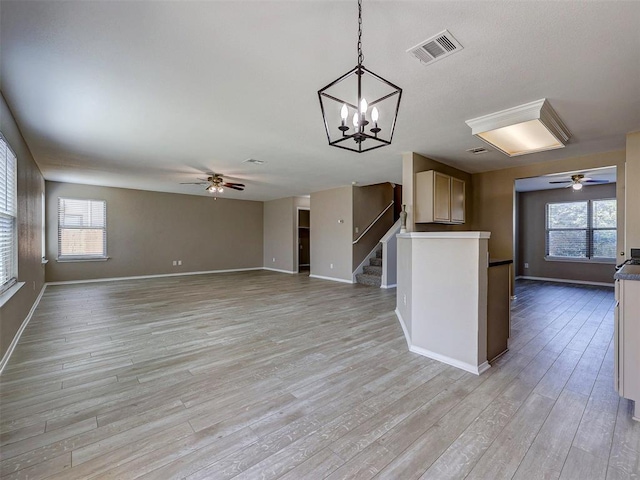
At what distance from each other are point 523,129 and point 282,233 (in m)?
7.44

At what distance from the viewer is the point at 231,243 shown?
9.99 metres

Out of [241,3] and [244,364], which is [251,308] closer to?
[244,364]

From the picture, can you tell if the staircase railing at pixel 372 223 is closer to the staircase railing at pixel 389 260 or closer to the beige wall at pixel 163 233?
the staircase railing at pixel 389 260

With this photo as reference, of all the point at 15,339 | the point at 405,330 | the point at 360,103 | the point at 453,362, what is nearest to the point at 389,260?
the point at 405,330

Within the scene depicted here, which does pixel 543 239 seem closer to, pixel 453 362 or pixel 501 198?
pixel 501 198

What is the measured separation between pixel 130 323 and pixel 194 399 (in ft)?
8.20

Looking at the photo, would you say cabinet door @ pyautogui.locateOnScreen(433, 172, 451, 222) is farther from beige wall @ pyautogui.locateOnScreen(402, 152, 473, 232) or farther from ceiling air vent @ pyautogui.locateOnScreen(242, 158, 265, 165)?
ceiling air vent @ pyautogui.locateOnScreen(242, 158, 265, 165)

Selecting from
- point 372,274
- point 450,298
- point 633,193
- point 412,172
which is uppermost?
point 412,172

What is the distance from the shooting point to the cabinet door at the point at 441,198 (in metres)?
4.50

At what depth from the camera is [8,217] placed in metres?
3.22

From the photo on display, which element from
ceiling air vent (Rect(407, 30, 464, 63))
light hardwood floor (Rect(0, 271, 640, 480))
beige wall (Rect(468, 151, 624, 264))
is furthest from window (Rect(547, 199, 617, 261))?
ceiling air vent (Rect(407, 30, 464, 63))

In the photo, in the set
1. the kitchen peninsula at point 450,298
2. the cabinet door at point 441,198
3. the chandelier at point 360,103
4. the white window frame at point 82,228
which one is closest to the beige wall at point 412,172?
the cabinet door at point 441,198

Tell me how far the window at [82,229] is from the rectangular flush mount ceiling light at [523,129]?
8.55 m

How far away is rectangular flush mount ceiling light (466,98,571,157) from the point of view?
291 centimetres
